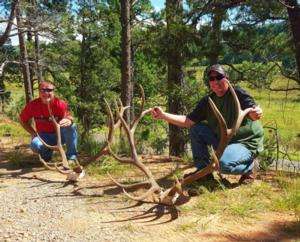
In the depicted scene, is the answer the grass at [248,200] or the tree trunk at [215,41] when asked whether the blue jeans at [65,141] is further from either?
the tree trunk at [215,41]

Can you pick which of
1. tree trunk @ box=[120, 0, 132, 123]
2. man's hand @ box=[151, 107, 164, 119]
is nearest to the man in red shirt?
man's hand @ box=[151, 107, 164, 119]

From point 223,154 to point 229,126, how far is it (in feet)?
1.36

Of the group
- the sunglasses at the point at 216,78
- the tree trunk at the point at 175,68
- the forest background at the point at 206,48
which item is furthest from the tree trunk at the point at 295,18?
the sunglasses at the point at 216,78

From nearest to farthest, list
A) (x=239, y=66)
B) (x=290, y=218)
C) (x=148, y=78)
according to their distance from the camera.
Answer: (x=290, y=218) → (x=239, y=66) → (x=148, y=78)

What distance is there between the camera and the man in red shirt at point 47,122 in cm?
646

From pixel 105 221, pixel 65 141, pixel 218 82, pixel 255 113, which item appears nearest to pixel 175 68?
pixel 65 141

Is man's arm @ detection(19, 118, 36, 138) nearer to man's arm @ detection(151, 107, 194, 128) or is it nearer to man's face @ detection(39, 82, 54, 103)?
Answer: man's face @ detection(39, 82, 54, 103)

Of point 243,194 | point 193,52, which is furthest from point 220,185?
point 193,52

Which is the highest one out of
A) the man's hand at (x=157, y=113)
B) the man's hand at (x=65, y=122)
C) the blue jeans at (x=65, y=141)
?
the man's hand at (x=157, y=113)

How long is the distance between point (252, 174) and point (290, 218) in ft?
3.32

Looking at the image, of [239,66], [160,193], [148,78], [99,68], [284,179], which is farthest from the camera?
[148,78]

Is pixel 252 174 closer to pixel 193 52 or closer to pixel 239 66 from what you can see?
pixel 193 52

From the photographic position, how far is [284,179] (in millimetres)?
5457

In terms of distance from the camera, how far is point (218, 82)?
514 cm
